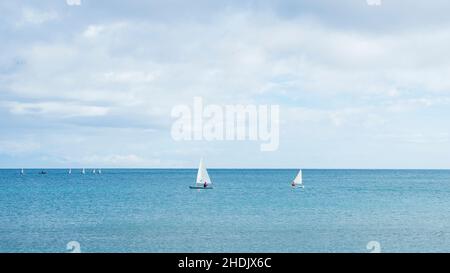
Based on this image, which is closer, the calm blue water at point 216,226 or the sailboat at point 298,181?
the calm blue water at point 216,226

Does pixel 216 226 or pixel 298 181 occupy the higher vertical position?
pixel 298 181

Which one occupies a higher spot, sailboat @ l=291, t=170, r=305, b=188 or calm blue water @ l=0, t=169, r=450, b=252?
sailboat @ l=291, t=170, r=305, b=188

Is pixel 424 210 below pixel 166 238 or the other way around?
the other way around

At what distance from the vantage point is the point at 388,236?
32969 millimetres

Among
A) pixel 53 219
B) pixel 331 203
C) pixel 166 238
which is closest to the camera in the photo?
pixel 166 238

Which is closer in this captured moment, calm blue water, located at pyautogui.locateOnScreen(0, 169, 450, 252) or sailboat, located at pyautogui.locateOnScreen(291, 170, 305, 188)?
calm blue water, located at pyautogui.locateOnScreen(0, 169, 450, 252)

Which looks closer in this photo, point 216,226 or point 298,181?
point 216,226

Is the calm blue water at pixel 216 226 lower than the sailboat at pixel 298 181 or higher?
lower

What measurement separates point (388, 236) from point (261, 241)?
10400 millimetres
